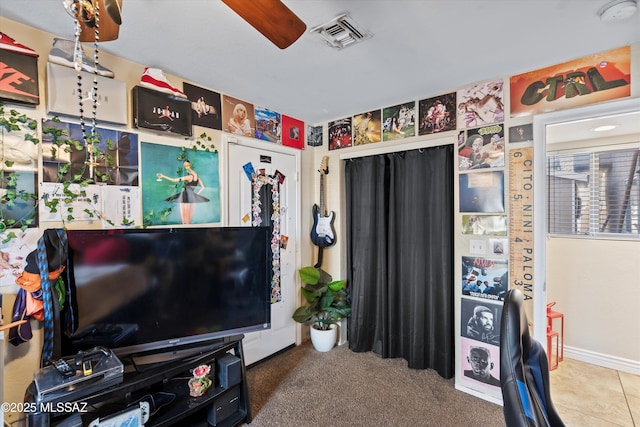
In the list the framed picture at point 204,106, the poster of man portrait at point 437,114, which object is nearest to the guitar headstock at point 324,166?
the poster of man portrait at point 437,114

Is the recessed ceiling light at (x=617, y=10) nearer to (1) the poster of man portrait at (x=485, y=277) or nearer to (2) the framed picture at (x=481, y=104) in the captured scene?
(2) the framed picture at (x=481, y=104)

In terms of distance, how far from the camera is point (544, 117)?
1918 millimetres

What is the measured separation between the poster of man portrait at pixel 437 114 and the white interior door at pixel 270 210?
4.15 ft

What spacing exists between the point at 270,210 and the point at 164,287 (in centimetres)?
126

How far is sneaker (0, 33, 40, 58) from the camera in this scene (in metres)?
1.40

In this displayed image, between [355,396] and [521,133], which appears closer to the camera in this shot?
[521,133]

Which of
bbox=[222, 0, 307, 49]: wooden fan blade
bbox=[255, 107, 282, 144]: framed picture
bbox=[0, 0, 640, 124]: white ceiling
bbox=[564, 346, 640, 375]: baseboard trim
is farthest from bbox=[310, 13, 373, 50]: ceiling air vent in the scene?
bbox=[564, 346, 640, 375]: baseboard trim

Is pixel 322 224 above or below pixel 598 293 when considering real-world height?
above

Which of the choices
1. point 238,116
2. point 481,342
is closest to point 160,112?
point 238,116

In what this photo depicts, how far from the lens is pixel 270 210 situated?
9.06 feet

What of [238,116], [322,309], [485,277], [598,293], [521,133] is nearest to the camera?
[521,133]

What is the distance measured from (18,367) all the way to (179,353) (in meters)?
0.75

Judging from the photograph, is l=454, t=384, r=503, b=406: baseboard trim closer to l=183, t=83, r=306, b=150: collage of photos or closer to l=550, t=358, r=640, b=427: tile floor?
l=550, t=358, r=640, b=427: tile floor

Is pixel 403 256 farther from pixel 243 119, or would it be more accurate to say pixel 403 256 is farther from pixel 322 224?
pixel 243 119
